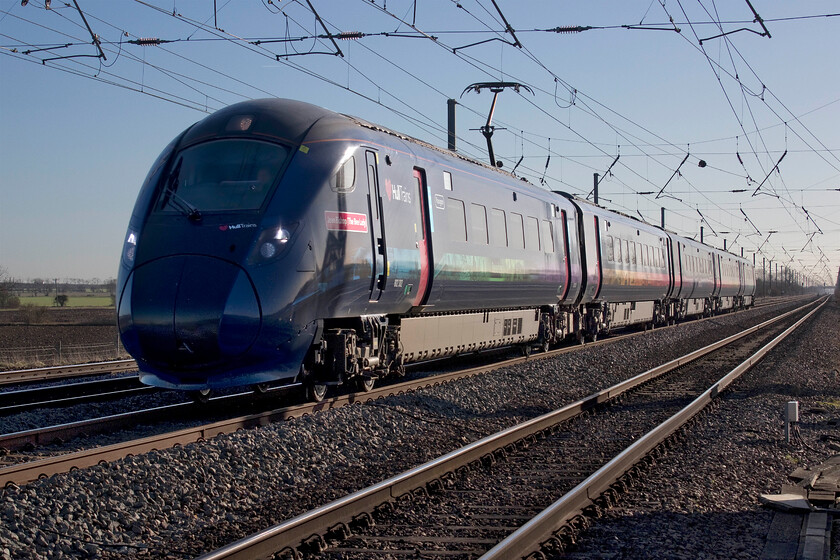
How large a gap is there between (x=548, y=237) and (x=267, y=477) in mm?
11383

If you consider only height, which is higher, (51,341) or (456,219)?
(456,219)

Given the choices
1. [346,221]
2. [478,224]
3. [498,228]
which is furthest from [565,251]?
[346,221]

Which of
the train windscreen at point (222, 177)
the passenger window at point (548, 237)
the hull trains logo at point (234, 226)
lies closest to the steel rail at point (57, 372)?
the train windscreen at point (222, 177)

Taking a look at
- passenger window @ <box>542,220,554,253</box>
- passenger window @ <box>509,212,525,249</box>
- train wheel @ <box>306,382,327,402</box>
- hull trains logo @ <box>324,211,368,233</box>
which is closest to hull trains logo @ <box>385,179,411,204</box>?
hull trains logo @ <box>324,211,368,233</box>

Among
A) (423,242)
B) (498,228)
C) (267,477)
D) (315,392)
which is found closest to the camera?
(267,477)

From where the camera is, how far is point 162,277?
8891 mm

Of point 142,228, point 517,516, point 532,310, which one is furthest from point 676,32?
point 517,516

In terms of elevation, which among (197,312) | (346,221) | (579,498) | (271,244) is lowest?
(579,498)

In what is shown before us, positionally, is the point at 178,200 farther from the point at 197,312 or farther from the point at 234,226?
the point at 197,312

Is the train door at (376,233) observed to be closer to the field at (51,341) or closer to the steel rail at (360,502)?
the steel rail at (360,502)

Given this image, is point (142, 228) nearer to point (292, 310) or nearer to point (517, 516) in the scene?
point (292, 310)

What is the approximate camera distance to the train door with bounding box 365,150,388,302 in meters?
10.3

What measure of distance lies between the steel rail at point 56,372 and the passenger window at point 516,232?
7.80m

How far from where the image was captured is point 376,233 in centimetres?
1036
